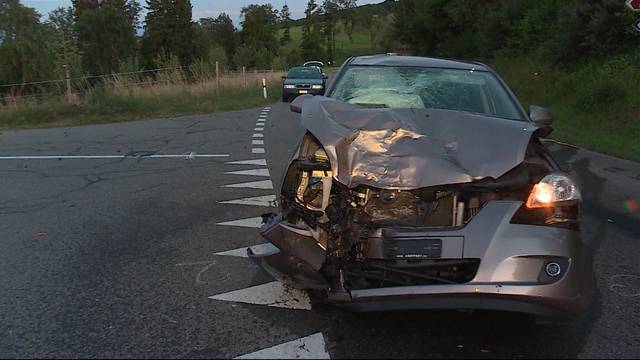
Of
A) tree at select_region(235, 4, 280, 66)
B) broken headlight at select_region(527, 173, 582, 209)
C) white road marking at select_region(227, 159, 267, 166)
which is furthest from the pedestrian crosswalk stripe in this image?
tree at select_region(235, 4, 280, 66)

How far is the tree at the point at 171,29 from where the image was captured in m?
82.7

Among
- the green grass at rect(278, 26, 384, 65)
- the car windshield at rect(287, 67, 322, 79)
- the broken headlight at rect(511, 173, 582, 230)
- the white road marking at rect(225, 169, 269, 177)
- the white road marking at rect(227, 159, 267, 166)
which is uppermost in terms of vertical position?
the green grass at rect(278, 26, 384, 65)

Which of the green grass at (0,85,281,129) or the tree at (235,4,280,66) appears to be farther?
the tree at (235,4,280,66)

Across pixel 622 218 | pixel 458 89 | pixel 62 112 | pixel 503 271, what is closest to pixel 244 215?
pixel 458 89

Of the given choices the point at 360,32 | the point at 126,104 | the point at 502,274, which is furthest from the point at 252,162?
the point at 360,32

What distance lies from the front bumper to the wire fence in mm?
18886

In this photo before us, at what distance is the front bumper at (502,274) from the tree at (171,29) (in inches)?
3244

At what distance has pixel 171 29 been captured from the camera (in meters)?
82.8

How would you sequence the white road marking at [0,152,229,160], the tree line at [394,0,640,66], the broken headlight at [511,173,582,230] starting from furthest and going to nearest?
the tree line at [394,0,640,66] → the white road marking at [0,152,229,160] → the broken headlight at [511,173,582,230]

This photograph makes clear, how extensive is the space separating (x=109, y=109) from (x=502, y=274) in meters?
18.1

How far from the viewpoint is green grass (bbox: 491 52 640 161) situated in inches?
484

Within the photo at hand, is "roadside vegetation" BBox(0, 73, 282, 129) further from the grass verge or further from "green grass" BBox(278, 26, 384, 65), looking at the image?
"green grass" BBox(278, 26, 384, 65)

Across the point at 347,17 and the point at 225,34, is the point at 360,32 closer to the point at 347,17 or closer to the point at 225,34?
the point at 347,17

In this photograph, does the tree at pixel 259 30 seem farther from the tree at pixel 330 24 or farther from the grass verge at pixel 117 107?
the grass verge at pixel 117 107
